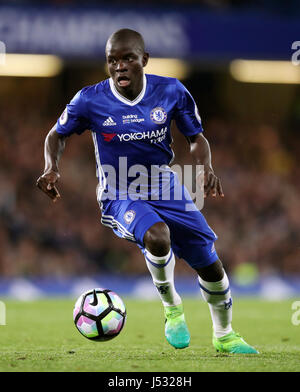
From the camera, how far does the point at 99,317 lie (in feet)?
17.9

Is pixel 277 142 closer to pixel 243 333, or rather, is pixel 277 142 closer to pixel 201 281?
pixel 243 333

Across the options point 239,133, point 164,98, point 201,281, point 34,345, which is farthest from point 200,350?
point 239,133

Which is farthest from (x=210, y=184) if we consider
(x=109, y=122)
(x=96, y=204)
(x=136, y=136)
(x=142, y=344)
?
(x=96, y=204)

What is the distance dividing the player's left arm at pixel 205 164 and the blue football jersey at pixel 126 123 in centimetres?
21

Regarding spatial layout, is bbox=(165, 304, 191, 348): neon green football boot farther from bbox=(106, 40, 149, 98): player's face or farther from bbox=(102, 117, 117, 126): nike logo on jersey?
bbox=(106, 40, 149, 98): player's face

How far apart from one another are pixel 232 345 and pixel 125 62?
233 centimetres

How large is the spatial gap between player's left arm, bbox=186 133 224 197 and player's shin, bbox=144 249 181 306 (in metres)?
0.59

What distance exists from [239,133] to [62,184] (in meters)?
4.73

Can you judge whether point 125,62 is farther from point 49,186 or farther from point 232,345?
point 232,345

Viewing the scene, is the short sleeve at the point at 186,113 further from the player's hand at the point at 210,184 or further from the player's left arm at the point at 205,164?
the player's hand at the point at 210,184

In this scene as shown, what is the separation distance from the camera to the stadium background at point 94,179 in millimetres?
14000

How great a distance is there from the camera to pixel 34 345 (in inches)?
241

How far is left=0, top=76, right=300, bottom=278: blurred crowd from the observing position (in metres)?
14.4
